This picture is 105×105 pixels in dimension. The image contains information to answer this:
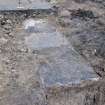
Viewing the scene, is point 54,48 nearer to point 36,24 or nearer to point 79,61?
point 79,61

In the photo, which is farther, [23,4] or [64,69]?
[23,4]

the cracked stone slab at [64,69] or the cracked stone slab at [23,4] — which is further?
the cracked stone slab at [23,4]

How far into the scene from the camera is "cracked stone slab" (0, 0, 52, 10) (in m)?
4.56

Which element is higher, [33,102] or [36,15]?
[36,15]

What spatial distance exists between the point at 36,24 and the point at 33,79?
4.26 feet

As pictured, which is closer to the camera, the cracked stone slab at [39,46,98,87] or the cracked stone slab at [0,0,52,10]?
the cracked stone slab at [39,46,98,87]

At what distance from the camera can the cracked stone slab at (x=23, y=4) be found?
4.56m

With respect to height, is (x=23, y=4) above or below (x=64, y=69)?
above

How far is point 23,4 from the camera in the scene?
186 inches

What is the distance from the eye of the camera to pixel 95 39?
13.2ft

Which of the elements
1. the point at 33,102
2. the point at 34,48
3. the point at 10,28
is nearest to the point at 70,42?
the point at 34,48

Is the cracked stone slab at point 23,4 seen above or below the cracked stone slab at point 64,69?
above

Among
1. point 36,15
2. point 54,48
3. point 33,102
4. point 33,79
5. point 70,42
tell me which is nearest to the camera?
point 33,102

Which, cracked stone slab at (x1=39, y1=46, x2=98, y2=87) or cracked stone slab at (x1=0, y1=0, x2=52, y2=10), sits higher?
cracked stone slab at (x1=0, y1=0, x2=52, y2=10)
